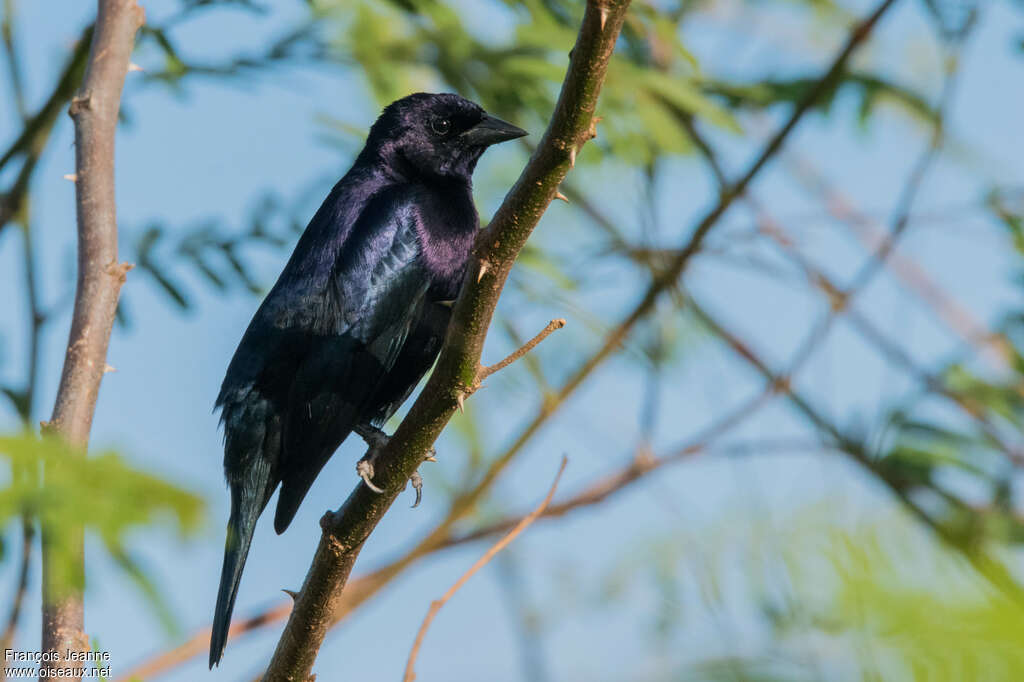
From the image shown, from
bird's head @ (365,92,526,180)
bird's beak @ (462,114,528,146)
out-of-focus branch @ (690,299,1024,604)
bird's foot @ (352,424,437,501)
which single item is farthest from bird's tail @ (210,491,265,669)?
out-of-focus branch @ (690,299,1024,604)

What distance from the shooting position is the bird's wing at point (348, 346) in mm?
3281

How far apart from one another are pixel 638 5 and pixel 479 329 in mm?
1978

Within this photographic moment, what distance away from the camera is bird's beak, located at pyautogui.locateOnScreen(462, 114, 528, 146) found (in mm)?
4008

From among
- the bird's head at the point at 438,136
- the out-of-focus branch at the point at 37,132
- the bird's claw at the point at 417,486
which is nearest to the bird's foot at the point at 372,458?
the bird's claw at the point at 417,486

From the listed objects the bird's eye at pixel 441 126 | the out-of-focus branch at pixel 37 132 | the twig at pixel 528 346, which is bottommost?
the twig at pixel 528 346

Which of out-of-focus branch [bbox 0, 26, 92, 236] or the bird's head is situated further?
the bird's head

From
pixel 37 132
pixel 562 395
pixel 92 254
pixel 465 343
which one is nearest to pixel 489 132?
pixel 562 395

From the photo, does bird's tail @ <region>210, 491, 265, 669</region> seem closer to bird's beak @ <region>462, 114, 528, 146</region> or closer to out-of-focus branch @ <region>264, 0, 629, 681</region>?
out-of-focus branch @ <region>264, 0, 629, 681</region>

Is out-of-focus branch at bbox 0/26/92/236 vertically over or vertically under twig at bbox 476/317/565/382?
over

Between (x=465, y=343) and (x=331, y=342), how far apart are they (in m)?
1.40

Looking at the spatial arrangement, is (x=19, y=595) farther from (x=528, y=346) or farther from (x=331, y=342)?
(x=528, y=346)

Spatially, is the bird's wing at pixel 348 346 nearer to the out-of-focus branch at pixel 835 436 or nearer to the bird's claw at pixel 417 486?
the bird's claw at pixel 417 486

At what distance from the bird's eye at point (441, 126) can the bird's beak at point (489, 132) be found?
0.09 meters

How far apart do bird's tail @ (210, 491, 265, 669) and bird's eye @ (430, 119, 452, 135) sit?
162 cm
